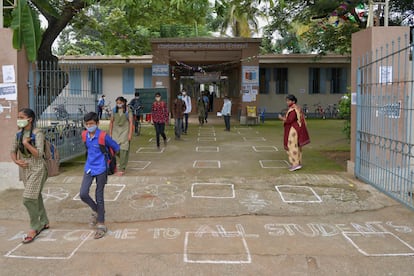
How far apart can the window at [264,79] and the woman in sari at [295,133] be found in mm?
15189

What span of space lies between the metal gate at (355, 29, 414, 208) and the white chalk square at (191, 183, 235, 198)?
244 cm

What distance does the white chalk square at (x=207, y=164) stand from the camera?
363 inches

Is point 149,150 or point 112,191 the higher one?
point 149,150

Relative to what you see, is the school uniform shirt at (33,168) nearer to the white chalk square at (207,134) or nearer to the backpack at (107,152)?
the backpack at (107,152)

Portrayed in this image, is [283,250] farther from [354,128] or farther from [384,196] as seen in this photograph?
[354,128]

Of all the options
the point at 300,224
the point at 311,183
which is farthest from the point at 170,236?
the point at 311,183

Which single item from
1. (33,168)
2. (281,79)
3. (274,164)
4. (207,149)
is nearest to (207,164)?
(274,164)

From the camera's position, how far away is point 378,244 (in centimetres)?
480

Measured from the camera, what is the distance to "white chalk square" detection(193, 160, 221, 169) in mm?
9211

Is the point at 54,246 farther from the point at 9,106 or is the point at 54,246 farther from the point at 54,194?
the point at 9,106

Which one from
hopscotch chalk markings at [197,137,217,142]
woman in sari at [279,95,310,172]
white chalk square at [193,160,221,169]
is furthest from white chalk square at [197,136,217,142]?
woman in sari at [279,95,310,172]

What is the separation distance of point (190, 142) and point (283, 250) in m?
8.83

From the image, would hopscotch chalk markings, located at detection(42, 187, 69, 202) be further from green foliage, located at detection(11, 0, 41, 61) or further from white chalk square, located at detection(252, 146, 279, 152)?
white chalk square, located at detection(252, 146, 279, 152)

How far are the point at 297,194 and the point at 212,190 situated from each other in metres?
1.39
